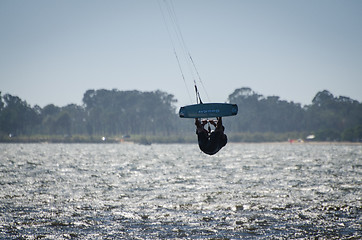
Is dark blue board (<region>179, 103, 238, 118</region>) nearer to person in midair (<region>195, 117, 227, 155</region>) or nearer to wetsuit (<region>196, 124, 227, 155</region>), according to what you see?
person in midair (<region>195, 117, 227, 155</region>)

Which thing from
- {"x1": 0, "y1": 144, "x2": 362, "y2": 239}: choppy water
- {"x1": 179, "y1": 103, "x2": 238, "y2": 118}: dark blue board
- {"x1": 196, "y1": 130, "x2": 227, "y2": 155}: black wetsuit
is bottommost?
{"x1": 0, "y1": 144, "x2": 362, "y2": 239}: choppy water

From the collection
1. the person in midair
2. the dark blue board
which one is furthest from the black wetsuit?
the dark blue board

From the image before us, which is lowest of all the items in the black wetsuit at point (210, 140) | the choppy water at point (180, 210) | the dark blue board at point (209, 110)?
the choppy water at point (180, 210)

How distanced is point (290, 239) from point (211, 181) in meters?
23.1

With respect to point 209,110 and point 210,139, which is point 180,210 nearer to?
point 210,139

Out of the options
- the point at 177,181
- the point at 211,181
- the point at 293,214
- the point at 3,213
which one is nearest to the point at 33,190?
the point at 3,213

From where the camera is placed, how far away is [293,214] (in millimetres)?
24828

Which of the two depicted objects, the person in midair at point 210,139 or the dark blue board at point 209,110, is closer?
the dark blue board at point 209,110

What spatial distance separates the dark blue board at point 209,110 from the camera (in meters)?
17.2

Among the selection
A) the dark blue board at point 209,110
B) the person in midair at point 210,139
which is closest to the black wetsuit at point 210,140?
the person in midair at point 210,139

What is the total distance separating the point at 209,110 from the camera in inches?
686

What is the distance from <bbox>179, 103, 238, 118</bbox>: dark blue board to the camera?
56.6 feet

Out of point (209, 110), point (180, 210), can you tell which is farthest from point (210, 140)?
point (180, 210)

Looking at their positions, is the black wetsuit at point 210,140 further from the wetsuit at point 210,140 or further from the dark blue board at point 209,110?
the dark blue board at point 209,110
